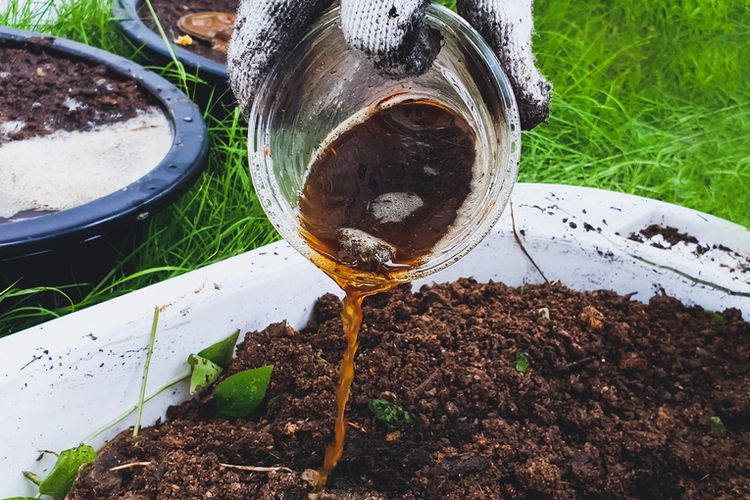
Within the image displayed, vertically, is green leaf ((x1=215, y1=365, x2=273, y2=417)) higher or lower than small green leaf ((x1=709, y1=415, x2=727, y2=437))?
higher

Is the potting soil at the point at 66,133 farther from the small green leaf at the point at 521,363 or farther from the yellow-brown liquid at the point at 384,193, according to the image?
the small green leaf at the point at 521,363

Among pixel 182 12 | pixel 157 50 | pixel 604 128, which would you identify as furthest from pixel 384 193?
pixel 182 12

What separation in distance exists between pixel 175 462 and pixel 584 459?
0.59m

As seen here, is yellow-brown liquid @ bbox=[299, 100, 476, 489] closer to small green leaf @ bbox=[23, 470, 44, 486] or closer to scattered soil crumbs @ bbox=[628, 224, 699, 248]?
small green leaf @ bbox=[23, 470, 44, 486]

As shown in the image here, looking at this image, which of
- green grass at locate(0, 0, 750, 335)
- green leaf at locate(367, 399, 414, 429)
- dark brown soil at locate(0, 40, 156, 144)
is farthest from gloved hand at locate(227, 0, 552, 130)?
dark brown soil at locate(0, 40, 156, 144)

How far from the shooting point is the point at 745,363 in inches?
57.9

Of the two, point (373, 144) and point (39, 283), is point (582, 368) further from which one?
point (39, 283)

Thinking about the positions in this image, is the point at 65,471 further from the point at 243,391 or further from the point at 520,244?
the point at 520,244

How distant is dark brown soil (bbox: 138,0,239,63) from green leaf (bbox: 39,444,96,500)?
5.28 ft

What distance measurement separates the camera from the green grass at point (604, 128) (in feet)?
6.50

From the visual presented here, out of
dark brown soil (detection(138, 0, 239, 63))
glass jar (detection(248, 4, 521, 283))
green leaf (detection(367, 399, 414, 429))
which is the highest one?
glass jar (detection(248, 4, 521, 283))

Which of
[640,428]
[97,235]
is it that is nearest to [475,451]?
[640,428]

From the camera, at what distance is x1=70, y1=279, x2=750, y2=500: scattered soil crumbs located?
126 cm

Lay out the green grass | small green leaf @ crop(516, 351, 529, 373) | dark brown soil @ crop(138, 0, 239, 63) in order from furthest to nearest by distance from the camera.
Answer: dark brown soil @ crop(138, 0, 239, 63) → the green grass → small green leaf @ crop(516, 351, 529, 373)
